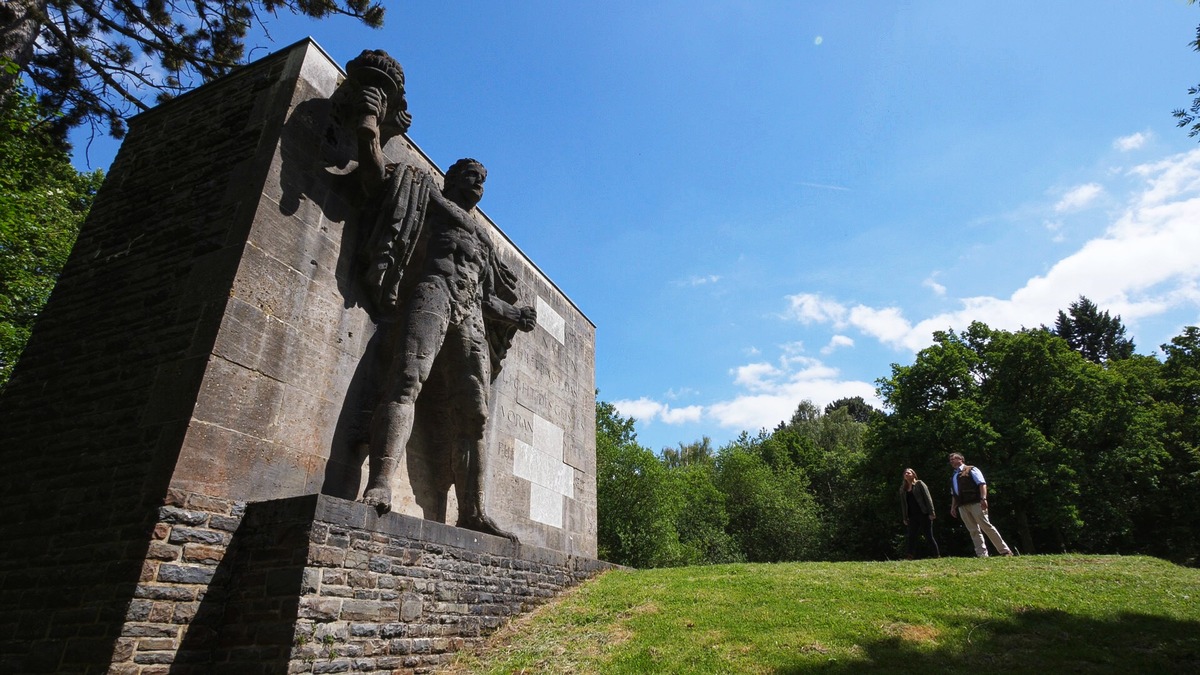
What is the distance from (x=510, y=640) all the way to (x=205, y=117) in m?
6.97

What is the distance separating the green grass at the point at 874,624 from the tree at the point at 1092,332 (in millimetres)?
39730

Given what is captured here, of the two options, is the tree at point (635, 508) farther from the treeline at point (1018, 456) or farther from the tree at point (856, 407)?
the tree at point (856, 407)

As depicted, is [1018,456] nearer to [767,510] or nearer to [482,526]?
[767,510]

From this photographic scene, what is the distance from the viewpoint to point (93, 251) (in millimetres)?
7414

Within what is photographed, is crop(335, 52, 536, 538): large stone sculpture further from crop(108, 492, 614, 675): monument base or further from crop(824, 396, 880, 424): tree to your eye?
crop(824, 396, 880, 424): tree

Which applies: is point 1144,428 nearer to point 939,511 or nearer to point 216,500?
point 939,511

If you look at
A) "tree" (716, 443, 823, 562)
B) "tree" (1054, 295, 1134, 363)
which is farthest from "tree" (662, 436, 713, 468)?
"tree" (1054, 295, 1134, 363)

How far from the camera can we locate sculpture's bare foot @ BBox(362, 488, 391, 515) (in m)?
5.83

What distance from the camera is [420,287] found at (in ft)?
24.6

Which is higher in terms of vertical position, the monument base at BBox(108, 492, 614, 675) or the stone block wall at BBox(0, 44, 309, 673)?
the stone block wall at BBox(0, 44, 309, 673)

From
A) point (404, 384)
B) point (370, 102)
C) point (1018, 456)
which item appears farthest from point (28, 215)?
point (1018, 456)

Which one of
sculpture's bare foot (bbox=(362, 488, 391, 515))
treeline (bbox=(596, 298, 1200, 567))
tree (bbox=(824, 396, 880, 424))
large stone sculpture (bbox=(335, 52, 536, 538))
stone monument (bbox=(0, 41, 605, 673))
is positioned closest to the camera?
stone monument (bbox=(0, 41, 605, 673))

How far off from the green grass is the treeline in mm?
15415

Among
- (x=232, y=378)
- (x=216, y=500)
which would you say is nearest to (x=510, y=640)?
(x=216, y=500)
